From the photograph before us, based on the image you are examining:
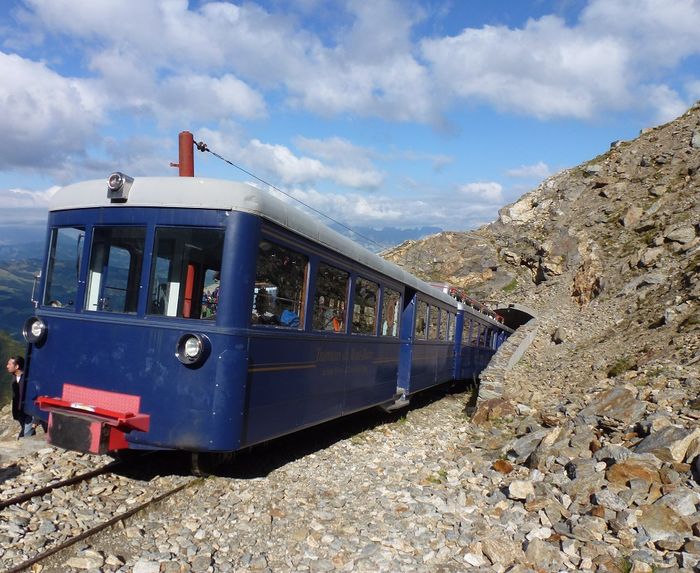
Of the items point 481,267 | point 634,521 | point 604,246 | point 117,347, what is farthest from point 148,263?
point 481,267

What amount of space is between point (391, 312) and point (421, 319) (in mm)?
2030

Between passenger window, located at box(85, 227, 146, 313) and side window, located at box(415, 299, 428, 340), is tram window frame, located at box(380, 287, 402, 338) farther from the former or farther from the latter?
passenger window, located at box(85, 227, 146, 313)

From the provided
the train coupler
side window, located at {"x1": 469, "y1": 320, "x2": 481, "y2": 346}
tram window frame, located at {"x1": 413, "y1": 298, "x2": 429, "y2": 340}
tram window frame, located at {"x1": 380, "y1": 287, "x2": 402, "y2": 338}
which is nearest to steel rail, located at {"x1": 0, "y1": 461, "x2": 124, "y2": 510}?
the train coupler

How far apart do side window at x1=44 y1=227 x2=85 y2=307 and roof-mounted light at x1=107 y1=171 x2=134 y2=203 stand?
2.03 feet

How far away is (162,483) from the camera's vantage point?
21.2 feet

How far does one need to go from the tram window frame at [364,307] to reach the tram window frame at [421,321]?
2.41 metres

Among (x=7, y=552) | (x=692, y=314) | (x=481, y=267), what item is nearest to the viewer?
(x=7, y=552)

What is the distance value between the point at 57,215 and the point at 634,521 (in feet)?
23.1

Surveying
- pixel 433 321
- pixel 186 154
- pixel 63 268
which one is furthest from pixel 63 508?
pixel 433 321

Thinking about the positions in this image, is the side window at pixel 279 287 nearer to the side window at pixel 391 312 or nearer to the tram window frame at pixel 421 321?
the side window at pixel 391 312

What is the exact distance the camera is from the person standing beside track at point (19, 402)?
6883 millimetres

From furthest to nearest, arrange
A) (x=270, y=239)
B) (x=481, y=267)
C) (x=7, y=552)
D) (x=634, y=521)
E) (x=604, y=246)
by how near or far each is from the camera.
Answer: (x=481, y=267), (x=604, y=246), (x=270, y=239), (x=634, y=521), (x=7, y=552)

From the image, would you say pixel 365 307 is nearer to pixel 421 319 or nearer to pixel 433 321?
pixel 421 319

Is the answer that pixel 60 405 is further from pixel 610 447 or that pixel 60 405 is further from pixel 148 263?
pixel 610 447
